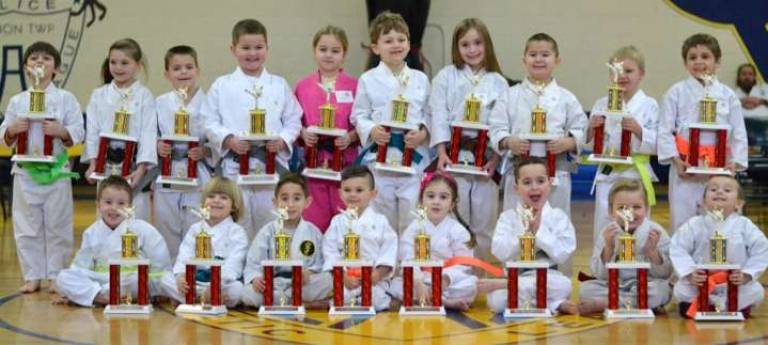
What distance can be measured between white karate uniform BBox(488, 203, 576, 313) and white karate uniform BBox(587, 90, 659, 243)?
434mm

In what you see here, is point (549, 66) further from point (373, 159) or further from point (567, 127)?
point (373, 159)

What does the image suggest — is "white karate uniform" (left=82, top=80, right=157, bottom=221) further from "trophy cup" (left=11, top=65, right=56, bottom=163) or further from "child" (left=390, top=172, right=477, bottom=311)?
"child" (left=390, top=172, right=477, bottom=311)

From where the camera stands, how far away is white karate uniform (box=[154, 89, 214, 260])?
779 cm

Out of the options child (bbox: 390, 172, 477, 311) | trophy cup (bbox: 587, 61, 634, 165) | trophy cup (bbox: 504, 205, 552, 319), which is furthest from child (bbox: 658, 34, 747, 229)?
child (bbox: 390, 172, 477, 311)

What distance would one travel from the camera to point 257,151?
300 inches

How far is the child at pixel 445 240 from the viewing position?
705 centimetres

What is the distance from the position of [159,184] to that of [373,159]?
1313 millimetres

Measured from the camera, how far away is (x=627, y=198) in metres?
6.91

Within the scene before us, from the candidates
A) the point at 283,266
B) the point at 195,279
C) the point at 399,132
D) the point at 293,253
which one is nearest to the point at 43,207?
the point at 195,279

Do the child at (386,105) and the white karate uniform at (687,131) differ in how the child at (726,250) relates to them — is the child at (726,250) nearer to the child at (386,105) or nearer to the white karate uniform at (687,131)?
the white karate uniform at (687,131)

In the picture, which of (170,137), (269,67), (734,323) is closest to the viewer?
(734,323)

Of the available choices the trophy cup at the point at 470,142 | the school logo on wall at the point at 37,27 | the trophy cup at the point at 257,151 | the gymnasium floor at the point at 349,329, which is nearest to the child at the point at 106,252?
the gymnasium floor at the point at 349,329

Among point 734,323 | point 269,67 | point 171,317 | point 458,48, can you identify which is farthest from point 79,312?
point 269,67

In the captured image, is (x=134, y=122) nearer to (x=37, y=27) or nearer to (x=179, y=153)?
(x=179, y=153)
